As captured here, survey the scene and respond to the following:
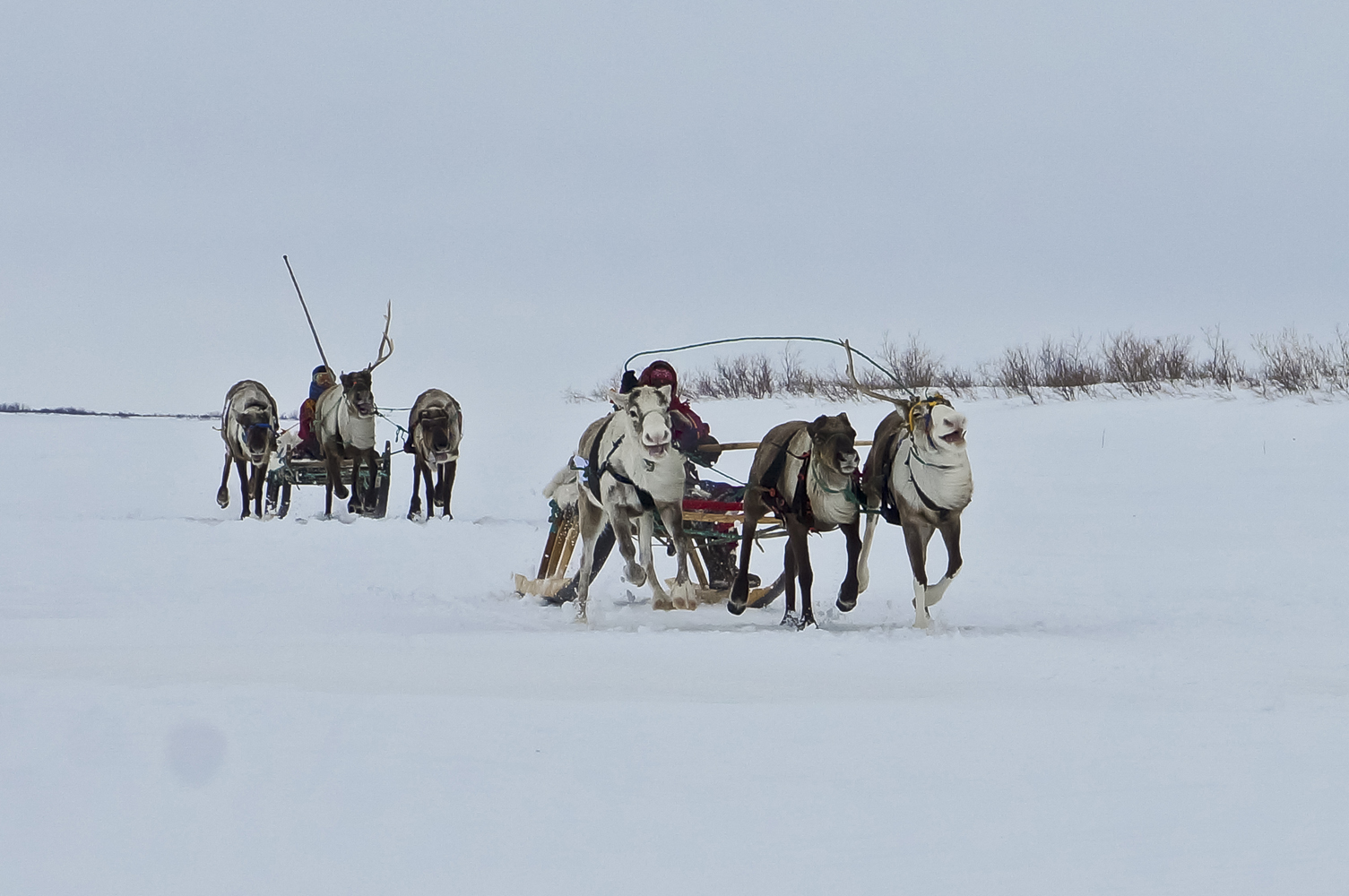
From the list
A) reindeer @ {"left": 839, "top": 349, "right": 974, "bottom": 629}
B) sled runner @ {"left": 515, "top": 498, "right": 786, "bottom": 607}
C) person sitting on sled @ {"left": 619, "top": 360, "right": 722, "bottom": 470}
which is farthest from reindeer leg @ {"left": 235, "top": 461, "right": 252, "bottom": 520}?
reindeer @ {"left": 839, "top": 349, "right": 974, "bottom": 629}

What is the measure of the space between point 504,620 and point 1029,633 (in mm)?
3250

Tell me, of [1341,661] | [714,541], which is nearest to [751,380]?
[714,541]

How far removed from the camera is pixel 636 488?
29.4 ft

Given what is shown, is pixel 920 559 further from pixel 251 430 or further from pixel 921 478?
pixel 251 430

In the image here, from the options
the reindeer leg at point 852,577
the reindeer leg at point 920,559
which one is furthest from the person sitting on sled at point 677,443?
the reindeer leg at point 920,559

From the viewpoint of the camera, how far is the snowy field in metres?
4.19

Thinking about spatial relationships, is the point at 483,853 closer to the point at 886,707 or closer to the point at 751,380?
the point at 886,707

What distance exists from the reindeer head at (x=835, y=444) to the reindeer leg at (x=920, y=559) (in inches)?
19.8

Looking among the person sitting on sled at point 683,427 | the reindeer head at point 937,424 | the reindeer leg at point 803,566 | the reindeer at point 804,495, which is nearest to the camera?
the reindeer head at point 937,424

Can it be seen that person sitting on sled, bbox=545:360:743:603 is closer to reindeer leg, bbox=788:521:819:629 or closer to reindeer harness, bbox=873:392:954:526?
reindeer leg, bbox=788:521:819:629

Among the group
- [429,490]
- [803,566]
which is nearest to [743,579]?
[803,566]

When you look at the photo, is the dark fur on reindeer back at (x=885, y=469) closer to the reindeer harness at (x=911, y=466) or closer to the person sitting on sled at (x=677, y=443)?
the reindeer harness at (x=911, y=466)

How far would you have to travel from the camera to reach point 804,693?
6.34m

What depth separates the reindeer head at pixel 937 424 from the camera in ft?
27.1
